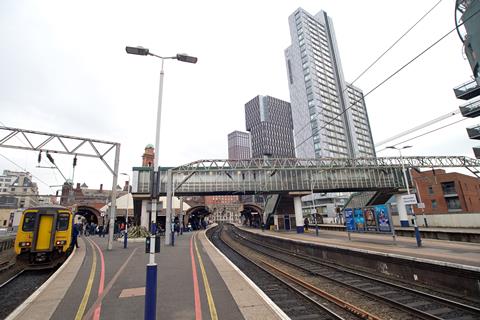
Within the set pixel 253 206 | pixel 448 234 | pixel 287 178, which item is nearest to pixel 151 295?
pixel 448 234

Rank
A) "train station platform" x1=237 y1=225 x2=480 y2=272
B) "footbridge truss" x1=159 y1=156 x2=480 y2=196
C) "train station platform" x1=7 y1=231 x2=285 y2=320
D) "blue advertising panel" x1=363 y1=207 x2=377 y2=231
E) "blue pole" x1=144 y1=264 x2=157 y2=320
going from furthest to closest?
1. "footbridge truss" x1=159 y1=156 x2=480 y2=196
2. "blue advertising panel" x1=363 y1=207 x2=377 y2=231
3. "train station platform" x1=237 y1=225 x2=480 y2=272
4. "train station platform" x1=7 y1=231 x2=285 y2=320
5. "blue pole" x1=144 y1=264 x2=157 y2=320

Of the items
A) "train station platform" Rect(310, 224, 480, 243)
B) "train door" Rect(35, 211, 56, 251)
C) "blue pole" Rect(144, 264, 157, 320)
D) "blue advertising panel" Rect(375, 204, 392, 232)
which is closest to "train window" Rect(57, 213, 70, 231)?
"train door" Rect(35, 211, 56, 251)

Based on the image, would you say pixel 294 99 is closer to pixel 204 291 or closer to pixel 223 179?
pixel 223 179

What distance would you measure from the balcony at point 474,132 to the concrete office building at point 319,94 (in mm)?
62598

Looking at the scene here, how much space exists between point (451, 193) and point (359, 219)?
42939 mm

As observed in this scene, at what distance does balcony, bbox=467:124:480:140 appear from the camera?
31.8 metres

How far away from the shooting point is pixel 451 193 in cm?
4906

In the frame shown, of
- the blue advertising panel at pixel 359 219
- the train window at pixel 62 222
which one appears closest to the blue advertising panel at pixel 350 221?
the blue advertising panel at pixel 359 219

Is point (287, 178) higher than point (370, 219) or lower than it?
higher

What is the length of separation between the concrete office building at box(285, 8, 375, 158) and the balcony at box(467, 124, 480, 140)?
62.6 metres

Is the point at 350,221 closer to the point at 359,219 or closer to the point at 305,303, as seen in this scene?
the point at 359,219

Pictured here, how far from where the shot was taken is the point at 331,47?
122875mm

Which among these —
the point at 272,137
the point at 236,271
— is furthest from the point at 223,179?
the point at 272,137

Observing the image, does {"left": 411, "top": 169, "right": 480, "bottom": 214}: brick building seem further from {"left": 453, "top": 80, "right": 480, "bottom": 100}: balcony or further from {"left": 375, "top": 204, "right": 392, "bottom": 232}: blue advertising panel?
{"left": 375, "top": 204, "right": 392, "bottom": 232}: blue advertising panel
